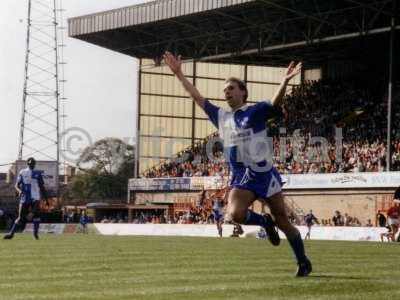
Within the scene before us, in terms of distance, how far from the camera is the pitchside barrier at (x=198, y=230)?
121ft

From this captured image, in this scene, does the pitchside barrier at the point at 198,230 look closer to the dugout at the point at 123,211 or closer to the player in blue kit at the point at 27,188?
the dugout at the point at 123,211

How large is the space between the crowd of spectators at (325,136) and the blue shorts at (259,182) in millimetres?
33679

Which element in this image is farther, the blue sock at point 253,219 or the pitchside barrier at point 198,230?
the pitchside barrier at point 198,230

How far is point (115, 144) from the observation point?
4781 inches

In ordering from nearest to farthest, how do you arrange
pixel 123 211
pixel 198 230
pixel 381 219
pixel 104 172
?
pixel 381 219, pixel 198 230, pixel 123 211, pixel 104 172

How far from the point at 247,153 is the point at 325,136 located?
40.4 m

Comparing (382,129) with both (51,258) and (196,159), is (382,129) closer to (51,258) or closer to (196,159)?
(196,159)

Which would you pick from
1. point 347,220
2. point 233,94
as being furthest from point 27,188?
point 347,220

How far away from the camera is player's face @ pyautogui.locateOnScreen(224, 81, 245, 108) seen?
10.3 metres

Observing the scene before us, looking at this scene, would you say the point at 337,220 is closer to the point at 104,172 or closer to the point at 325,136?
the point at 325,136

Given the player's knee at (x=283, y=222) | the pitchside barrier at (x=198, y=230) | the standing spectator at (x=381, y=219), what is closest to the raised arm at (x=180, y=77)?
the player's knee at (x=283, y=222)

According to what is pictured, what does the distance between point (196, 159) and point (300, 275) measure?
4889cm

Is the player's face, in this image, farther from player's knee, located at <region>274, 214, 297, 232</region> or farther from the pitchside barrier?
the pitchside barrier

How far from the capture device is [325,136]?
5031 centimetres
